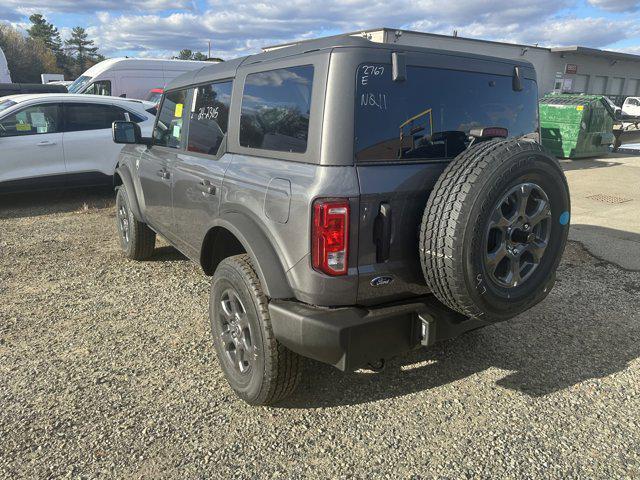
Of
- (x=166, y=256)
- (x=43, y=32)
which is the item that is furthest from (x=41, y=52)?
(x=166, y=256)

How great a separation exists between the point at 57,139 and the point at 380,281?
6771 mm

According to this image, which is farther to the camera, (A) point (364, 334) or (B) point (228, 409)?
(B) point (228, 409)

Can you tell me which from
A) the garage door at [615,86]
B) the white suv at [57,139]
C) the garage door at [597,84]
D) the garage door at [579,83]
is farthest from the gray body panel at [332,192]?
the garage door at [615,86]

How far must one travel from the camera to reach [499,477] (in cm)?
225

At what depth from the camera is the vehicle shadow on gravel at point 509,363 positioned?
293 centimetres

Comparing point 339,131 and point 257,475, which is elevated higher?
point 339,131

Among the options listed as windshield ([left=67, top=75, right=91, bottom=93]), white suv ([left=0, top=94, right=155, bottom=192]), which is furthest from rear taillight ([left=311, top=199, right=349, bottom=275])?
windshield ([left=67, top=75, right=91, bottom=93])

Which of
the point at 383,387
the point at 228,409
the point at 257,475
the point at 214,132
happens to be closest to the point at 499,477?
the point at 383,387

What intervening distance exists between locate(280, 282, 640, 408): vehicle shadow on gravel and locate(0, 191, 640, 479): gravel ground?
1 centimetres

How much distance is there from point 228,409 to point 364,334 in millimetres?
984

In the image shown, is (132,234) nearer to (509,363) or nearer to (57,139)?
(57,139)

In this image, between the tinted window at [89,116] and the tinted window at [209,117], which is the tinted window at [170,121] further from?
the tinted window at [89,116]

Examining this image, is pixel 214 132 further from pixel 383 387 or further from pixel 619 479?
pixel 619 479

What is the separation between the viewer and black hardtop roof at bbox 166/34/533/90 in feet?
7.67
